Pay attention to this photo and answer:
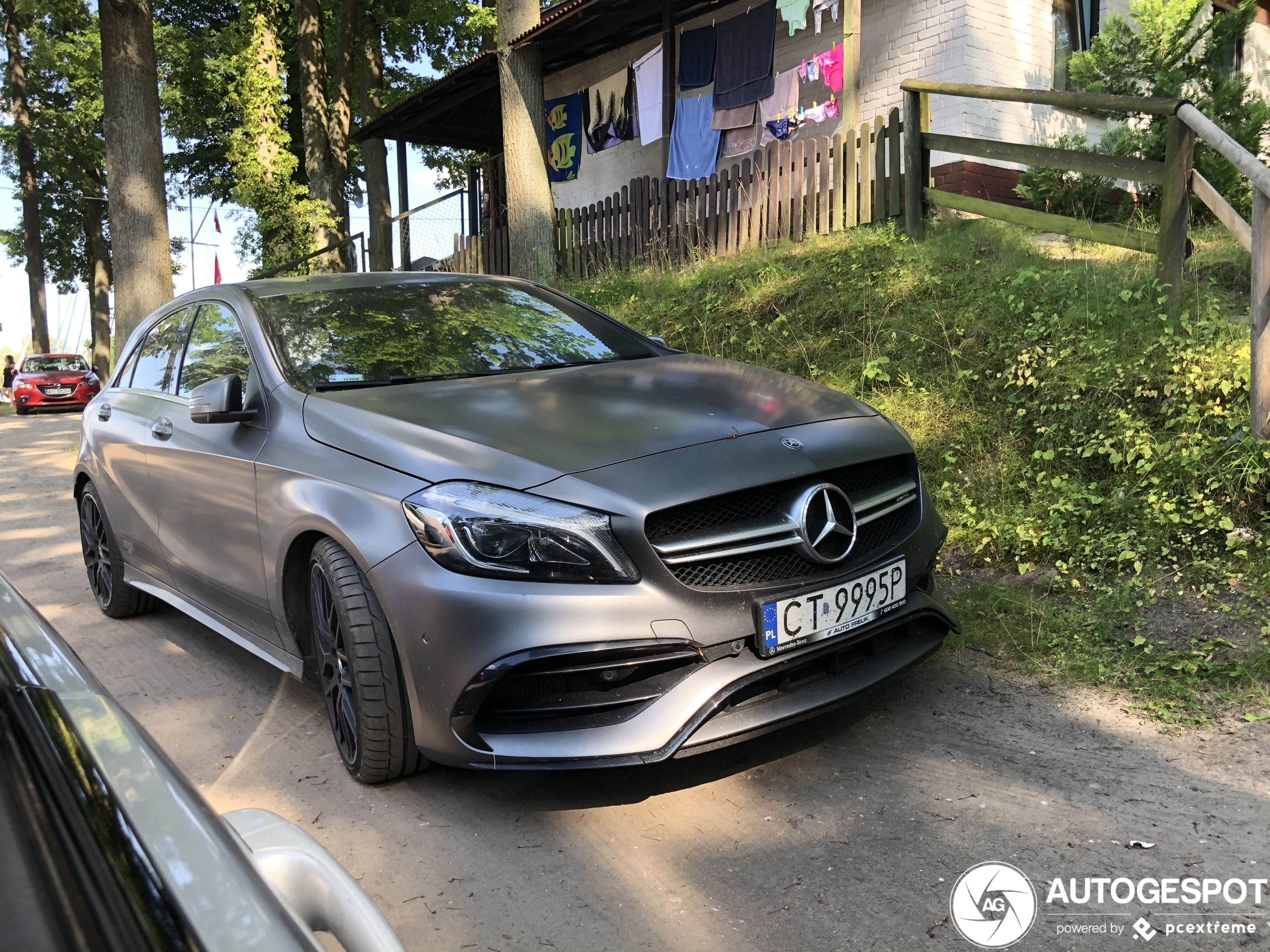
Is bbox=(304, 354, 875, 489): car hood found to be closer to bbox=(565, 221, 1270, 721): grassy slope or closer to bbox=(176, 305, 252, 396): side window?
bbox=(176, 305, 252, 396): side window

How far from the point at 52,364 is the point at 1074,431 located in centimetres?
2788

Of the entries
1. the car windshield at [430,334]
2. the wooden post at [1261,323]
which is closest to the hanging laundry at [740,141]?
the wooden post at [1261,323]

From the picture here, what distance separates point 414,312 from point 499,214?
1417cm

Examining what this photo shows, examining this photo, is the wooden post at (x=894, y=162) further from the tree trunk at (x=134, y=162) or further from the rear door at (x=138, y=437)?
the tree trunk at (x=134, y=162)

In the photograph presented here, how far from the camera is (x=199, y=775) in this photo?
122 inches

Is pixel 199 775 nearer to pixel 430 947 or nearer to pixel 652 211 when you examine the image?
pixel 430 947

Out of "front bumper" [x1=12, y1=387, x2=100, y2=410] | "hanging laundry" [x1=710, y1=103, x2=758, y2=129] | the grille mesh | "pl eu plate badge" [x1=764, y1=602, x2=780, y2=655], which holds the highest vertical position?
"hanging laundry" [x1=710, y1=103, x2=758, y2=129]

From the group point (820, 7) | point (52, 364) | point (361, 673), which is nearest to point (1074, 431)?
point (361, 673)

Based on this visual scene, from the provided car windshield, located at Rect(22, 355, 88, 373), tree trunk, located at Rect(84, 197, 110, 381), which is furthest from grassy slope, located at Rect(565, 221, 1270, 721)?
tree trunk, located at Rect(84, 197, 110, 381)

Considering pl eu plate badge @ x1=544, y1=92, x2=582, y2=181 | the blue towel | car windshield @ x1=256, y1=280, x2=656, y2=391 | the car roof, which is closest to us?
car windshield @ x1=256, y1=280, x2=656, y2=391

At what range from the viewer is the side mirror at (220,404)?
3299 millimetres

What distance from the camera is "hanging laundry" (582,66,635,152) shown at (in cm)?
1467

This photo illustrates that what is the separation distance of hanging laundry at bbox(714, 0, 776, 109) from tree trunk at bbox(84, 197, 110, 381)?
81.0ft

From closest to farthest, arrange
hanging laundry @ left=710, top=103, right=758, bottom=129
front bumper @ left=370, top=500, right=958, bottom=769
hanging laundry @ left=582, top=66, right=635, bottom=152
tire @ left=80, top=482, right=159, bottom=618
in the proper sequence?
front bumper @ left=370, top=500, right=958, bottom=769
tire @ left=80, top=482, right=159, bottom=618
hanging laundry @ left=710, top=103, right=758, bottom=129
hanging laundry @ left=582, top=66, right=635, bottom=152
